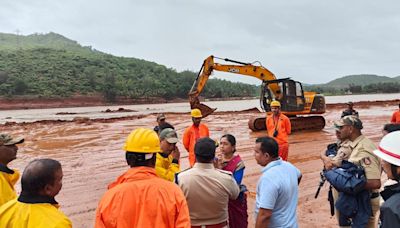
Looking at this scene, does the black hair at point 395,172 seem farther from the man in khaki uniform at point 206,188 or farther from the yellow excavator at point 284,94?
the yellow excavator at point 284,94

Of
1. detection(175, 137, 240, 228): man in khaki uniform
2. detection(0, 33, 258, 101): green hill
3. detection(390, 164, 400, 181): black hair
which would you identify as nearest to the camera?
detection(390, 164, 400, 181): black hair

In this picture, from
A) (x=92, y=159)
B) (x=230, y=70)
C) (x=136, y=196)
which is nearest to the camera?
(x=136, y=196)

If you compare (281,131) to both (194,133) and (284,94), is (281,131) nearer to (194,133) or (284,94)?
(194,133)

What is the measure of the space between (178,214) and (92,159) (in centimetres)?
1085

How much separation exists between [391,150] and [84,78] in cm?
7001

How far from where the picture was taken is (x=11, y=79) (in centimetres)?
5888

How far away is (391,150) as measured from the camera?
225 centimetres

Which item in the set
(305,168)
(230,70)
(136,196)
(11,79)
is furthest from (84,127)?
(11,79)

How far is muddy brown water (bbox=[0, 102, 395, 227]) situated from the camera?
264 inches

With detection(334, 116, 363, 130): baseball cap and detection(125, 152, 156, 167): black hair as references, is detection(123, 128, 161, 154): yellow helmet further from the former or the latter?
detection(334, 116, 363, 130): baseball cap

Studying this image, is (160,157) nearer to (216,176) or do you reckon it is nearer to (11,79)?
(216,176)

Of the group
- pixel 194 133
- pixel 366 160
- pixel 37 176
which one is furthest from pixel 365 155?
pixel 194 133

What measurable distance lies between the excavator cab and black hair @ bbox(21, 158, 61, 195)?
50.7ft

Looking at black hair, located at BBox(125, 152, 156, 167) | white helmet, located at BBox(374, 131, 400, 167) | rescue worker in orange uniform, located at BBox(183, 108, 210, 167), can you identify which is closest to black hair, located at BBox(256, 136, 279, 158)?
white helmet, located at BBox(374, 131, 400, 167)
